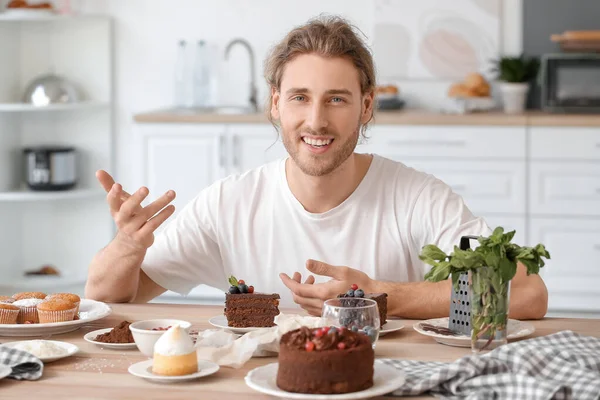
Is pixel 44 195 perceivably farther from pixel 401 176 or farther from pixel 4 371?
pixel 4 371

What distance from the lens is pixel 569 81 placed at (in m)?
4.93

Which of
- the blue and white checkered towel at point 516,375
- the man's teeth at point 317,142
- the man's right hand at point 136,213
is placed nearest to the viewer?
the blue and white checkered towel at point 516,375

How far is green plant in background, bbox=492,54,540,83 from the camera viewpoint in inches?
203

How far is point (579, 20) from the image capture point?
527cm

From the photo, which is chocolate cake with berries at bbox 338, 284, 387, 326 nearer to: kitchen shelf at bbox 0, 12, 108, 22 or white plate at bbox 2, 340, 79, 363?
white plate at bbox 2, 340, 79, 363

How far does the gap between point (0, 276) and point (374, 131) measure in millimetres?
2219

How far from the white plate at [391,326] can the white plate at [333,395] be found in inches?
10.1

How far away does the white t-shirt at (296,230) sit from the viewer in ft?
8.38

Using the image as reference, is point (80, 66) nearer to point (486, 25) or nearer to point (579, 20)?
point (486, 25)

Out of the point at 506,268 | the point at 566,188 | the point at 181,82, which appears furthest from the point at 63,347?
the point at 181,82

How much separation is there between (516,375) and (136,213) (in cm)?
103

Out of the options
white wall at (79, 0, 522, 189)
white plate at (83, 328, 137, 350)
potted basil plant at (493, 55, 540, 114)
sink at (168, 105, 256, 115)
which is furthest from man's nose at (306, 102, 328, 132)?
white wall at (79, 0, 522, 189)

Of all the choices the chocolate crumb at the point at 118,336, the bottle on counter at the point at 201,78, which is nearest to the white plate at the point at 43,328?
the chocolate crumb at the point at 118,336

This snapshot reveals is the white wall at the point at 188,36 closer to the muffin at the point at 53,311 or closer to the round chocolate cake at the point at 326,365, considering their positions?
the muffin at the point at 53,311
